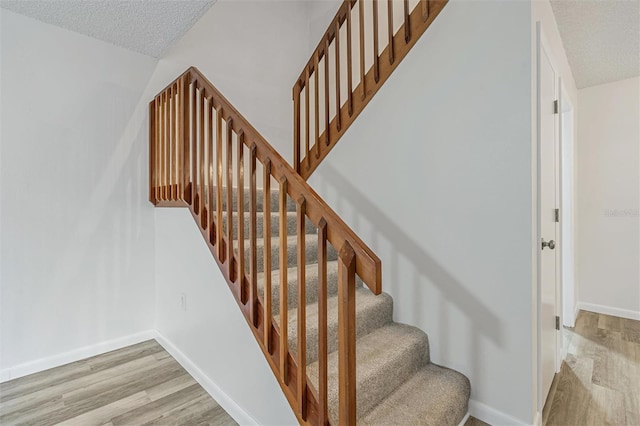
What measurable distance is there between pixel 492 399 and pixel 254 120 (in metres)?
3.11

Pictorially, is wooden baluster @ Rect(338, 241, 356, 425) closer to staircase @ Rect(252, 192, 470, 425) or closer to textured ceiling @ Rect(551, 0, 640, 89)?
staircase @ Rect(252, 192, 470, 425)

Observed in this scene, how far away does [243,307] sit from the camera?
157 centimetres

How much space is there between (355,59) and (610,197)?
3043mm

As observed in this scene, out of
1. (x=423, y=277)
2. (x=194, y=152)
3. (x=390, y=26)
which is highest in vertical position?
(x=390, y=26)

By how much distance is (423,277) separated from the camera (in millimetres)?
1900

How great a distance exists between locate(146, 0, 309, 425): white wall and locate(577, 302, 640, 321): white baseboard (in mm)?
3727

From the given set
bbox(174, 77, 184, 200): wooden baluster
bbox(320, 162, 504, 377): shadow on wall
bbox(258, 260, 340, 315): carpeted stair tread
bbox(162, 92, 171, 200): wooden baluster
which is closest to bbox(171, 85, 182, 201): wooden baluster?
bbox(174, 77, 184, 200): wooden baluster

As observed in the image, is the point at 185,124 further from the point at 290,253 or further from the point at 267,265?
the point at 267,265

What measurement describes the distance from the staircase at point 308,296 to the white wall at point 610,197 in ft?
8.92

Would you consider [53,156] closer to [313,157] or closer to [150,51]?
[150,51]

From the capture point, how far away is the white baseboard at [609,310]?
3.12 metres

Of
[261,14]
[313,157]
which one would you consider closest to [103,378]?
[313,157]

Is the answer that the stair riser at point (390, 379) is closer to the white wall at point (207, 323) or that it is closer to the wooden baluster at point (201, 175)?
the white wall at point (207, 323)

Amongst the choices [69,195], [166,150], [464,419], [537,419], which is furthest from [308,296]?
[69,195]
